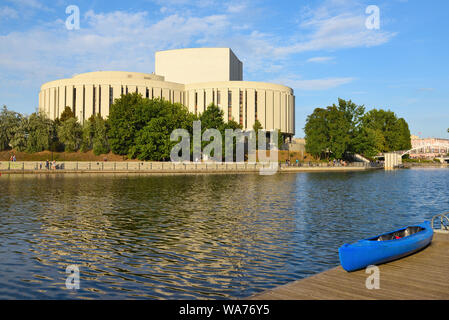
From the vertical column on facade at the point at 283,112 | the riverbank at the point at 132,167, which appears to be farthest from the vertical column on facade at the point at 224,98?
the riverbank at the point at 132,167

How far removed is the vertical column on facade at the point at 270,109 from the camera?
143 m

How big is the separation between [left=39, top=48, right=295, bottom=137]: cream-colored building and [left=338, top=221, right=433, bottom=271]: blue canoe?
385 ft

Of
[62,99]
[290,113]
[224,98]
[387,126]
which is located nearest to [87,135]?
[62,99]

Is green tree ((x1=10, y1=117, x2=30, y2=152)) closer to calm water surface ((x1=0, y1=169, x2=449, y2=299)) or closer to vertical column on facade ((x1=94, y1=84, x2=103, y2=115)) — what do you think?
vertical column on facade ((x1=94, y1=84, x2=103, y2=115))

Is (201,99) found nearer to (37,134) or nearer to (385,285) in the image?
(37,134)

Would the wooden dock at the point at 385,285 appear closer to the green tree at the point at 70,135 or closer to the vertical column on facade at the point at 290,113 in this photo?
the green tree at the point at 70,135

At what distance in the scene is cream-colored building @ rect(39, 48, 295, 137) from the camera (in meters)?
131

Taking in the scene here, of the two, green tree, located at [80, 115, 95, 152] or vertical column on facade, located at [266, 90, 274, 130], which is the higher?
vertical column on facade, located at [266, 90, 274, 130]

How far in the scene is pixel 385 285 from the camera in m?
9.37

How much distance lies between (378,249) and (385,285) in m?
1.76

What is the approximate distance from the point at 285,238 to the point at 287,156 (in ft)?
351

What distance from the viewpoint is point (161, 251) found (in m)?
14.6

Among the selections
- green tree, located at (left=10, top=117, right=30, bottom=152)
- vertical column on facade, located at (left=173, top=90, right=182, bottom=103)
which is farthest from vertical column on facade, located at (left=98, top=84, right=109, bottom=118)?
green tree, located at (left=10, top=117, right=30, bottom=152)

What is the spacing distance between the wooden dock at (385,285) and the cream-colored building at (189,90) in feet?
388
